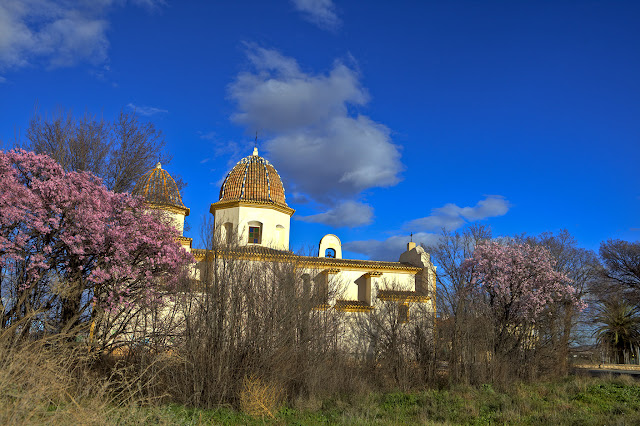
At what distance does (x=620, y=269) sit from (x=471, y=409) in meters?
28.7

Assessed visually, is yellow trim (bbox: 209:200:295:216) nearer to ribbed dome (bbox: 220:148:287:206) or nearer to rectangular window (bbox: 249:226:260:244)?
ribbed dome (bbox: 220:148:287:206)

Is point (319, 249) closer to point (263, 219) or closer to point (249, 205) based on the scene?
point (263, 219)

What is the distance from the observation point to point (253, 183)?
3098 centimetres

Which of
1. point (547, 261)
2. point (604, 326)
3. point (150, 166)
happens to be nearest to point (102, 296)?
point (150, 166)

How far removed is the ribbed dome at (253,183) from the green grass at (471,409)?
1726 centimetres

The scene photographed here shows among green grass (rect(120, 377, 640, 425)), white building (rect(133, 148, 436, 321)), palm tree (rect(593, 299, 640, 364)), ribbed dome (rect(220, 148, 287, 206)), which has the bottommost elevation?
green grass (rect(120, 377, 640, 425))

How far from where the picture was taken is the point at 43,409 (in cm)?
712

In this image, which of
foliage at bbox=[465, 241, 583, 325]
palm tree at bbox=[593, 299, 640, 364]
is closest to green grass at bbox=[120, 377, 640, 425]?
foliage at bbox=[465, 241, 583, 325]

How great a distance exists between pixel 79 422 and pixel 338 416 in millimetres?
7075

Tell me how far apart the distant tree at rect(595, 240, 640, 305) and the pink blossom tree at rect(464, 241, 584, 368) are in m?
14.5

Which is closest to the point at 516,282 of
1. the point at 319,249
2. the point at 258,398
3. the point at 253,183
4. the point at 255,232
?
the point at 319,249

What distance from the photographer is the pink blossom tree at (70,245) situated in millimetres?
12305

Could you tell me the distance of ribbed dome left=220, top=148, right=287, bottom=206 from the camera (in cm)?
3048

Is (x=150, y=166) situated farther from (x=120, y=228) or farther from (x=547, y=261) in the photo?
(x=547, y=261)
